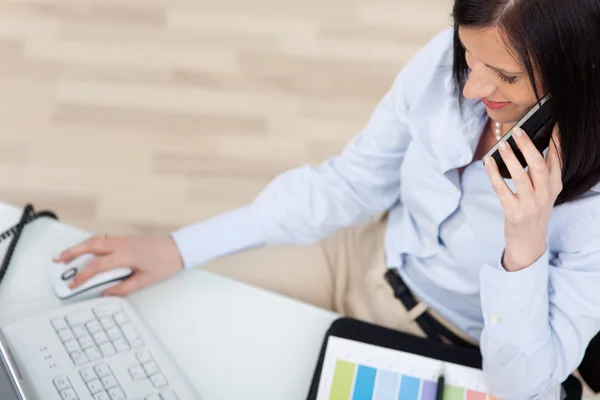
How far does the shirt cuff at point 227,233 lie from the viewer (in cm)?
108

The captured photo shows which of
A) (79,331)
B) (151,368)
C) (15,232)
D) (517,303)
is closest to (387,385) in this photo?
(517,303)

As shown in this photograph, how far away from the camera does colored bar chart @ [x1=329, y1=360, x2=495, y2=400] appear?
881 millimetres

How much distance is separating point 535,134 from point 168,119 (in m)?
1.39

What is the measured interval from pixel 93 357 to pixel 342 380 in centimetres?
32

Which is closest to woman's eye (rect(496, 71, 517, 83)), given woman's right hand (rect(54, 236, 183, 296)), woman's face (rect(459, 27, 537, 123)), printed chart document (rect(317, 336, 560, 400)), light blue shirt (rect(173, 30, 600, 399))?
woman's face (rect(459, 27, 537, 123))

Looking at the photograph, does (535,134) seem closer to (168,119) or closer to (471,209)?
(471,209)

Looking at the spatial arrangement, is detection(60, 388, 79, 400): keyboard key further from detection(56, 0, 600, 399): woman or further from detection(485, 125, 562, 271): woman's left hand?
detection(485, 125, 562, 271): woman's left hand

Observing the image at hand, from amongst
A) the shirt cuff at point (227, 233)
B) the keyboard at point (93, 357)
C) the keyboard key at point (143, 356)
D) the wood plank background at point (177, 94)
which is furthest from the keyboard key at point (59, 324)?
the wood plank background at point (177, 94)

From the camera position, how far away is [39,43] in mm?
2135

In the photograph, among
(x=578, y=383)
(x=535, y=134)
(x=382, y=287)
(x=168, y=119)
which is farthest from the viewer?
(x=168, y=119)

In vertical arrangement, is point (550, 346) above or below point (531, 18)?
below

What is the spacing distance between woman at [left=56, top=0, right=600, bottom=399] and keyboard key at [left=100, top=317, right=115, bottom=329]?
6cm

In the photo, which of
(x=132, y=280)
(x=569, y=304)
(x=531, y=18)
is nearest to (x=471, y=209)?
(x=569, y=304)

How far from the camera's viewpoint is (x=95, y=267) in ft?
3.17
